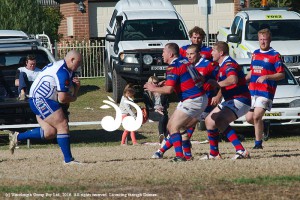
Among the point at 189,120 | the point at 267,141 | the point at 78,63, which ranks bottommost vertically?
the point at 267,141

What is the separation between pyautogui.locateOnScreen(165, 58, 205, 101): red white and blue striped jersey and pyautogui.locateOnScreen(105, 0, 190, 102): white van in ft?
39.2

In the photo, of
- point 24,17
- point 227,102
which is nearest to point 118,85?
point 24,17

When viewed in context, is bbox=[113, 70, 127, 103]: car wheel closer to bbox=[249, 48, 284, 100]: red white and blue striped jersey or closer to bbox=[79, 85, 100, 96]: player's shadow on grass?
bbox=[79, 85, 100, 96]: player's shadow on grass

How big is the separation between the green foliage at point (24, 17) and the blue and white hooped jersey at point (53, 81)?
2257 centimetres

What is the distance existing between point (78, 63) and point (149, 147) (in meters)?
4.80

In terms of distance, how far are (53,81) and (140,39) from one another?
509 inches

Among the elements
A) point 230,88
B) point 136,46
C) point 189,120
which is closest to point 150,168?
point 189,120

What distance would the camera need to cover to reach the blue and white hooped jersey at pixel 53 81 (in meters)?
13.6

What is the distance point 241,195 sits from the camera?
35.6ft

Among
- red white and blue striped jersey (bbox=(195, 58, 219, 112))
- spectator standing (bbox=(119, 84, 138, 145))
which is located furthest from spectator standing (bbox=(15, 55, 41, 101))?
red white and blue striped jersey (bbox=(195, 58, 219, 112))

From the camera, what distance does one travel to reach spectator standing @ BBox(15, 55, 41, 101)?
65.4 feet

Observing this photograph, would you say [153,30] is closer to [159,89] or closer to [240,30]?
[240,30]

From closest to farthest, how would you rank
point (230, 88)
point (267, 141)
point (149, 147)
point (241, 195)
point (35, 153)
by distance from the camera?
point (241, 195)
point (230, 88)
point (35, 153)
point (149, 147)
point (267, 141)

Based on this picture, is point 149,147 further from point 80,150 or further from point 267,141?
point 267,141
